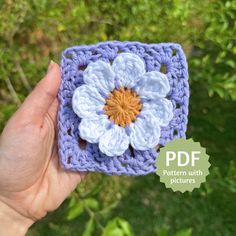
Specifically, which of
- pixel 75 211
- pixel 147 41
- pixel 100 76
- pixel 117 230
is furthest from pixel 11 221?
pixel 147 41

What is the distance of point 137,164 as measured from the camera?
120 cm

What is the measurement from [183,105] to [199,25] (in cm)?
79

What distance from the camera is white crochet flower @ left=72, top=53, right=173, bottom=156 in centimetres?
118

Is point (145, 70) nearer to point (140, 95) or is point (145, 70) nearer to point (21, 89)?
point (140, 95)

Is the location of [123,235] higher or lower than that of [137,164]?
lower

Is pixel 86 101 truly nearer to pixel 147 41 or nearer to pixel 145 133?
pixel 145 133

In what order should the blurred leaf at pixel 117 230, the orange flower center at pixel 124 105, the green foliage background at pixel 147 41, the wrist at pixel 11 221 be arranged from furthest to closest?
the green foliage background at pixel 147 41 < the wrist at pixel 11 221 < the orange flower center at pixel 124 105 < the blurred leaf at pixel 117 230

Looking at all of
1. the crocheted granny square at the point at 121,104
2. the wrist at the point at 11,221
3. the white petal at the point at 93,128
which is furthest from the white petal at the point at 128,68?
the wrist at the point at 11,221

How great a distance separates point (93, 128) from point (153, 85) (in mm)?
184

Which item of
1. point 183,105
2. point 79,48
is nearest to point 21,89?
point 79,48

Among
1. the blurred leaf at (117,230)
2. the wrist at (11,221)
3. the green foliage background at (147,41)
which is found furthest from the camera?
the green foliage background at (147,41)

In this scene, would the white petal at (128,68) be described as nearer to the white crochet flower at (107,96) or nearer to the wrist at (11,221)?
the white crochet flower at (107,96)

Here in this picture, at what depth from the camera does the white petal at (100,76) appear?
1175 mm

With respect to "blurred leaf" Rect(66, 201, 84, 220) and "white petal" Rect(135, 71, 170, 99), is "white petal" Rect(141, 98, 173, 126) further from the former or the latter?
"blurred leaf" Rect(66, 201, 84, 220)
